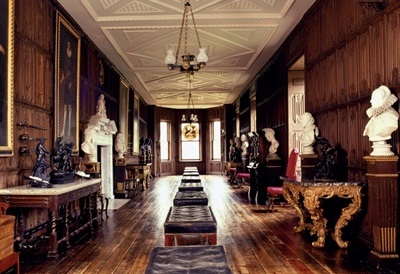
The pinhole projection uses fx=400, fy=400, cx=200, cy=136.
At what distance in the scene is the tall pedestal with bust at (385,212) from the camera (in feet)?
12.7

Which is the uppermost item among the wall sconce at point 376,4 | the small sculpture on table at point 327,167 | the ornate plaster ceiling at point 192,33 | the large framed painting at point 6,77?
the ornate plaster ceiling at point 192,33

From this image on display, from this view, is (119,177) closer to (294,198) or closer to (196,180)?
(196,180)

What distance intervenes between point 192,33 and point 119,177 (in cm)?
448

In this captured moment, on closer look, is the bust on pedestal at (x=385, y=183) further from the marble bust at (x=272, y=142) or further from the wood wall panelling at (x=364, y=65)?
the marble bust at (x=272, y=142)

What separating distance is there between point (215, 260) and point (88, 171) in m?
5.35

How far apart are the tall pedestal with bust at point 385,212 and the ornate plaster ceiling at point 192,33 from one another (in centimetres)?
361

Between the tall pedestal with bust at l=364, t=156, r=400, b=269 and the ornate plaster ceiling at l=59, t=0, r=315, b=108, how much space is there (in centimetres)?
361

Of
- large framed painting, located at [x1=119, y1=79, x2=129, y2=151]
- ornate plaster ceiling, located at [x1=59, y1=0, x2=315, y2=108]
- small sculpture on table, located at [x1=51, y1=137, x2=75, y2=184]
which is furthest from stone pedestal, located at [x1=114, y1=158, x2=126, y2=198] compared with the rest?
small sculpture on table, located at [x1=51, y1=137, x2=75, y2=184]

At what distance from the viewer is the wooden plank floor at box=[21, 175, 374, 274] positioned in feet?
13.4

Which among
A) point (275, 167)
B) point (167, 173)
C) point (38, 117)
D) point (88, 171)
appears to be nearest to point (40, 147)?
point (38, 117)

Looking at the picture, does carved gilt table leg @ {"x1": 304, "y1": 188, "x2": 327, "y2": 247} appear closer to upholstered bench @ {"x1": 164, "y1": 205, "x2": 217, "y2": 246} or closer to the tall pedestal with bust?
the tall pedestal with bust

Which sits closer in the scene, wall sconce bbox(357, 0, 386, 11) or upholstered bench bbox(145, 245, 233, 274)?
upholstered bench bbox(145, 245, 233, 274)

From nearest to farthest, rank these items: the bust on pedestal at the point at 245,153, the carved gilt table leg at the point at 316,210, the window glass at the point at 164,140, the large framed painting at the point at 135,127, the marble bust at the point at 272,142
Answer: the carved gilt table leg at the point at 316,210
the marble bust at the point at 272,142
the bust on pedestal at the point at 245,153
the large framed painting at the point at 135,127
the window glass at the point at 164,140

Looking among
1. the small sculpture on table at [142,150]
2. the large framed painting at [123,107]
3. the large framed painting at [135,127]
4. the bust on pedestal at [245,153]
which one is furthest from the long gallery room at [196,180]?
the small sculpture on table at [142,150]
